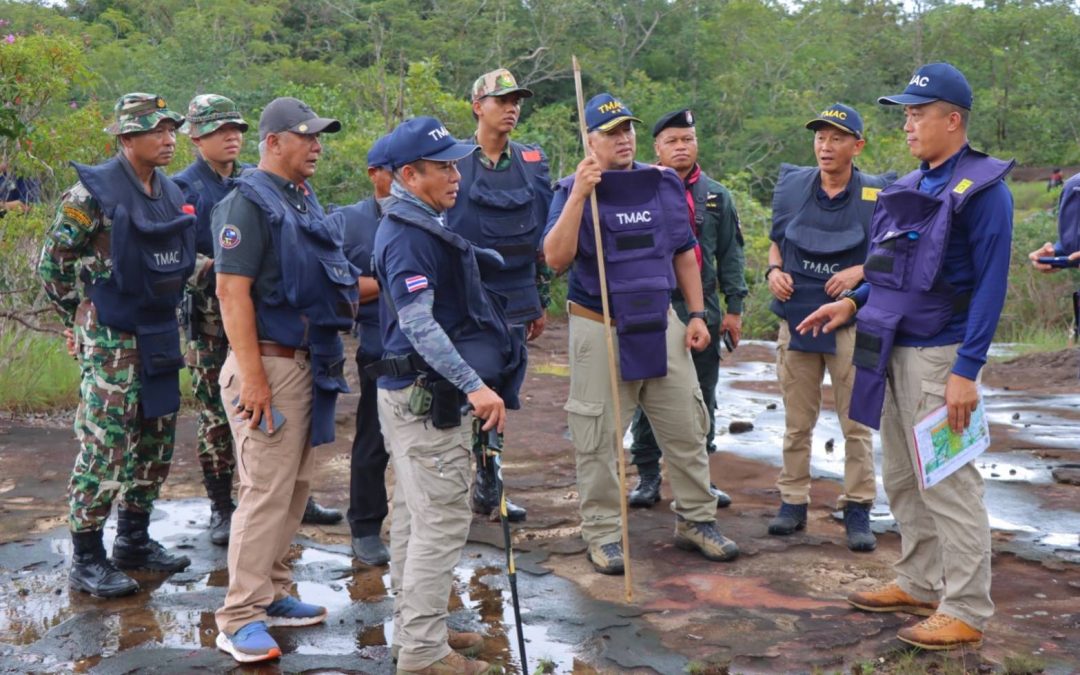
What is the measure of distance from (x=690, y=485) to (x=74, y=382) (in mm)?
5520

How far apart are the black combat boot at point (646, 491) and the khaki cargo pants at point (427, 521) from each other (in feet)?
7.86

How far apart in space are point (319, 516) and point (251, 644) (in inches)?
70.2

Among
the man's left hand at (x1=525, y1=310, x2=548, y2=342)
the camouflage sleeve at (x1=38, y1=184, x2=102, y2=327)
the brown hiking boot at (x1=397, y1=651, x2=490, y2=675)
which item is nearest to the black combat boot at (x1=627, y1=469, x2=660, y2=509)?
the man's left hand at (x1=525, y1=310, x2=548, y2=342)

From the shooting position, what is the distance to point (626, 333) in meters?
5.14

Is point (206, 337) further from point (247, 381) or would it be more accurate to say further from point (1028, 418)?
point (1028, 418)

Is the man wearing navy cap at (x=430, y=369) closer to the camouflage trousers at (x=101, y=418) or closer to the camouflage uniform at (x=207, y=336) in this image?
the camouflage trousers at (x=101, y=418)

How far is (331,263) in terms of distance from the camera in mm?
4383

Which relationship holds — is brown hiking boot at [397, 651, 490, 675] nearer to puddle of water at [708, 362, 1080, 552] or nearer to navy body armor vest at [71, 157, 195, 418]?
navy body armor vest at [71, 157, 195, 418]

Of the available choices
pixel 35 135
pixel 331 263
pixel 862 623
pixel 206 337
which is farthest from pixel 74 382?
pixel 862 623

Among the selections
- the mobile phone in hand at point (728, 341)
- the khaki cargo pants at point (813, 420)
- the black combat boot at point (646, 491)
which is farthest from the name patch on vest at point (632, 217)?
the black combat boot at point (646, 491)

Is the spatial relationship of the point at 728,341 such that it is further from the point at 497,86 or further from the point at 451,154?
the point at 451,154

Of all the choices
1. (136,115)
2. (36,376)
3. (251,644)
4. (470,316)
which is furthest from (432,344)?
(36,376)

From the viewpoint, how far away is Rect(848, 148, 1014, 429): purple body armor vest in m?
4.17

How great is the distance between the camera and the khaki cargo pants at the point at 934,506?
422 centimetres
